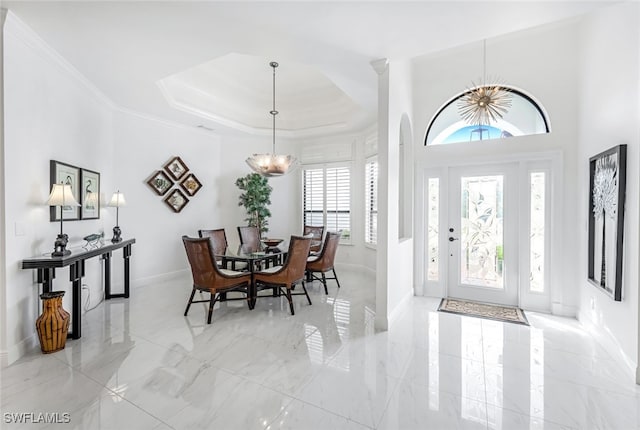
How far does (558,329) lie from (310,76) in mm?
5043

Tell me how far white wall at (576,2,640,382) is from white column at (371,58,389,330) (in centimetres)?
206

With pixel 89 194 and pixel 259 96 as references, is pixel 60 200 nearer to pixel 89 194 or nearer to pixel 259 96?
pixel 89 194

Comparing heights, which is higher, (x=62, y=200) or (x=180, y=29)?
(x=180, y=29)

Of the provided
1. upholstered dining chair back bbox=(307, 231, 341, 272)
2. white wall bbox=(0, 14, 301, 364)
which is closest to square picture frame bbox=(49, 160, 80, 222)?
white wall bbox=(0, 14, 301, 364)

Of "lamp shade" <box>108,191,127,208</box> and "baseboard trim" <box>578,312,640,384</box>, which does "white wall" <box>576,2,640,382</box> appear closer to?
"baseboard trim" <box>578,312,640,384</box>

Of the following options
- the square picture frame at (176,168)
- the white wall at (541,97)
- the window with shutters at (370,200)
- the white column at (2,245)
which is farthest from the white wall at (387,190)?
the square picture frame at (176,168)

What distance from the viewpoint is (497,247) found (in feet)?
13.9

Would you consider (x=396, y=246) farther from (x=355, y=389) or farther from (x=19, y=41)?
(x=19, y=41)

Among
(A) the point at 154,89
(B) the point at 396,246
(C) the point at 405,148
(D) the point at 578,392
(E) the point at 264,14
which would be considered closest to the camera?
(D) the point at 578,392

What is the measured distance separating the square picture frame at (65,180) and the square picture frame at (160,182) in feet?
5.44

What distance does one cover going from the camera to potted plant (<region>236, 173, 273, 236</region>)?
6207mm

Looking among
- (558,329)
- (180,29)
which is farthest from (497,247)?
(180,29)

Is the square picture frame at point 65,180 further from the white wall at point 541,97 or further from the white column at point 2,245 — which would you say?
the white wall at point 541,97

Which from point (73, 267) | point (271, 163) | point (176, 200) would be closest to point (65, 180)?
point (73, 267)
